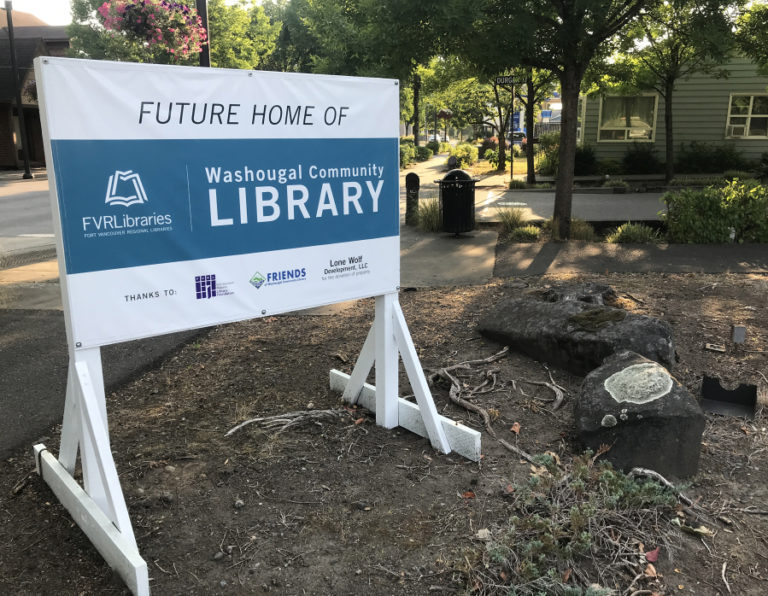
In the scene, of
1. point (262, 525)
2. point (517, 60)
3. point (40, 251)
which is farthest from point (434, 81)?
point (262, 525)

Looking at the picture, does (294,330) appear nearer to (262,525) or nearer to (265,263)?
(265,263)

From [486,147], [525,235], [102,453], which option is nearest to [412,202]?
[525,235]

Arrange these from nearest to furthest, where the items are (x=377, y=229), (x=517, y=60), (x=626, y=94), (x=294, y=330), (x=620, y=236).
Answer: (x=377, y=229)
(x=294, y=330)
(x=517, y=60)
(x=620, y=236)
(x=626, y=94)

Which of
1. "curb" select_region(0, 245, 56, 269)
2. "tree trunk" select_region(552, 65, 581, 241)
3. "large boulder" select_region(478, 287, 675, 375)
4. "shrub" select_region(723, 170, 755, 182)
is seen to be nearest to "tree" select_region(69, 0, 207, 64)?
"curb" select_region(0, 245, 56, 269)

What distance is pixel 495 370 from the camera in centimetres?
496

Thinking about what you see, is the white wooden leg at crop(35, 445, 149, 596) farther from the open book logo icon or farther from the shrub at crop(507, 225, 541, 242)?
the shrub at crop(507, 225, 541, 242)

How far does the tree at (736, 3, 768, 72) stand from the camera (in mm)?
10789

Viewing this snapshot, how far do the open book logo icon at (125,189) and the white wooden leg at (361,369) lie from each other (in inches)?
65.8

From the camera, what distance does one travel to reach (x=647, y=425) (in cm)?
355

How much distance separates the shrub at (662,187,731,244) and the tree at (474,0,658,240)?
5.50 feet

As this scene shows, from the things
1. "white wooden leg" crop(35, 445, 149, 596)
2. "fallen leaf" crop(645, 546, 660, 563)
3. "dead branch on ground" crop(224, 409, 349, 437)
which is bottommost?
"fallen leaf" crop(645, 546, 660, 563)

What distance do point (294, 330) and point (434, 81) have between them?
1411 cm

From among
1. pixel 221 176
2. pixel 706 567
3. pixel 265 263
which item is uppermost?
pixel 221 176

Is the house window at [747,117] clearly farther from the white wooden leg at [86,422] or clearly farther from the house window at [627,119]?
the white wooden leg at [86,422]
